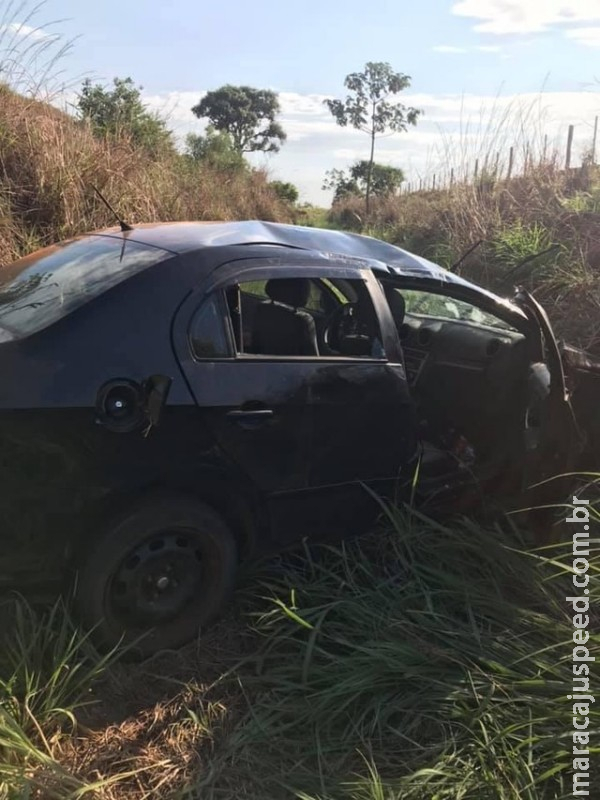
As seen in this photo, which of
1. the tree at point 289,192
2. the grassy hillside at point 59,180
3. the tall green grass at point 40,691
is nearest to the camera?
the tall green grass at point 40,691

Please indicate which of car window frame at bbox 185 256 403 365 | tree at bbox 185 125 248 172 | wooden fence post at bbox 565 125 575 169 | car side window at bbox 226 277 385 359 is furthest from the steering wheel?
tree at bbox 185 125 248 172

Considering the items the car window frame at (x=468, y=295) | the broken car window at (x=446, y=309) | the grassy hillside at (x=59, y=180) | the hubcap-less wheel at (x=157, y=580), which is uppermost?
the grassy hillside at (x=59, y=180)

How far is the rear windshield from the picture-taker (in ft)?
8.08

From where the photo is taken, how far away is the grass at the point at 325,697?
2.12m

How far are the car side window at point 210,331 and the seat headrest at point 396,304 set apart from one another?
44.7 inches

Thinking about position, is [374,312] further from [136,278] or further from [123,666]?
[123,666]

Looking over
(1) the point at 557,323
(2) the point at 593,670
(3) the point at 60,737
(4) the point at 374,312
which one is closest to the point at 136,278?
(4) the point at 374,312

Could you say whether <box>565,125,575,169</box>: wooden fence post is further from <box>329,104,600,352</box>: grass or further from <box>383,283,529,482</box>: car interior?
<box>383,283,529,482</box>: car interior

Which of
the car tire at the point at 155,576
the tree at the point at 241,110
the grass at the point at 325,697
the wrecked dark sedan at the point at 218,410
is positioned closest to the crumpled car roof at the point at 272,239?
the wrecked dark sedan at the point at 218,410

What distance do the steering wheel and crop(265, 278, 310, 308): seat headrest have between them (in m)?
0.17

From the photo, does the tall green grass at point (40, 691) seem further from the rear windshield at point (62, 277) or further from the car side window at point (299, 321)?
the car side window at point (299, 321)

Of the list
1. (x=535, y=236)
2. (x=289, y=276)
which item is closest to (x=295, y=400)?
(x=289, y=276)

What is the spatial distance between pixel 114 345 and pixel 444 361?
1.94m

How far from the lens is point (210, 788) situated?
6.95 feet
